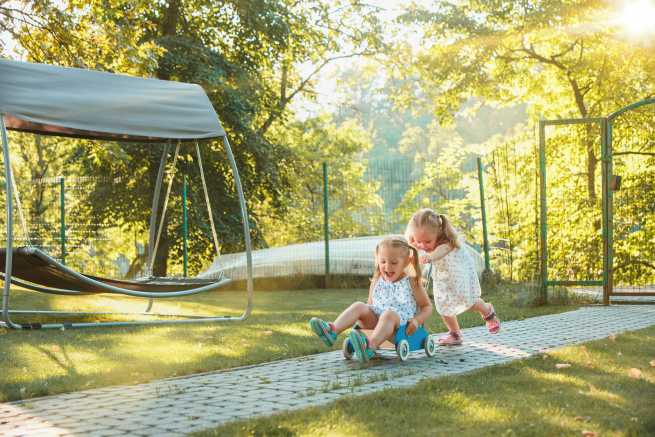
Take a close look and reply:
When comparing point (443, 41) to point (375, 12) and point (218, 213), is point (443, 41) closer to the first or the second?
point (375, 12)

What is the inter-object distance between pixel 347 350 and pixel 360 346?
1.00ft

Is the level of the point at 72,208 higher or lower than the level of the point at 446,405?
higher

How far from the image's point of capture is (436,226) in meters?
6.11

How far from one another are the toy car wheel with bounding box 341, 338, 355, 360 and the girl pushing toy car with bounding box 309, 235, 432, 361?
61 mm

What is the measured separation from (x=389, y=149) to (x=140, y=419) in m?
77.0

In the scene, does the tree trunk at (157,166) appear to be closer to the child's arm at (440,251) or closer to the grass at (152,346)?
the grass at (152,346)

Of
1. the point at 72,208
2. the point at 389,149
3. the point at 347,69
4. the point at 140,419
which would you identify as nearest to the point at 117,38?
the point at 72,208

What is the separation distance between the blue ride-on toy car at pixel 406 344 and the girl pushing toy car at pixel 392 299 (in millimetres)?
36

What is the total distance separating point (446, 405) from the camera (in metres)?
4.01

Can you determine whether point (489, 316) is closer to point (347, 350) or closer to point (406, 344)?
point (406, 344)

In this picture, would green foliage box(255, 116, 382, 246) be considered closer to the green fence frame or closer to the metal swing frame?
the green fence frame

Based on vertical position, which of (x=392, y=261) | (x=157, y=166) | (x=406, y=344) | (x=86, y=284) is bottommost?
(x=406, y=344)

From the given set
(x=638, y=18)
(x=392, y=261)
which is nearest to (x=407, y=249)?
(x=392, y=261)

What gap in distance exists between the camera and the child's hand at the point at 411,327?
553cm
